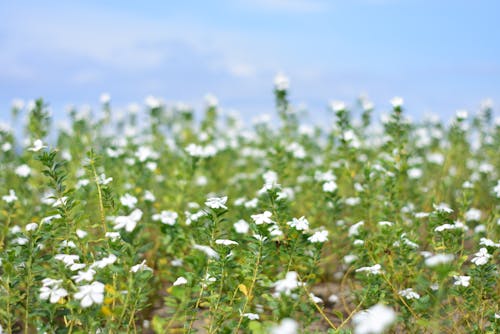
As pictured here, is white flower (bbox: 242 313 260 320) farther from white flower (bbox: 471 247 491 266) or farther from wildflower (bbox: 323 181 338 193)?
wildflower (bbox: 323 181 338 193)

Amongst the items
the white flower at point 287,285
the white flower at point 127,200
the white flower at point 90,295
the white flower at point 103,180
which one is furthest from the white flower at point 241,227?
the white flower at point 90,295

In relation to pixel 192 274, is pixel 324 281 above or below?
below

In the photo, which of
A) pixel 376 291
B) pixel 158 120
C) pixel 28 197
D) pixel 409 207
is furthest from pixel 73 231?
pixel 158 120

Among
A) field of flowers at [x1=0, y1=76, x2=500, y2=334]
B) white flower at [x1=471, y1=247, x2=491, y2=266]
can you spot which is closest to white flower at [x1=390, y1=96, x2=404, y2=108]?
field of flowers at [x1=0, y1=76, x2=500, y2=334]

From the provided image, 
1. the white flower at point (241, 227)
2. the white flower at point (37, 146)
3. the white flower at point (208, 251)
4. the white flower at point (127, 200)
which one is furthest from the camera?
the white flower at point (241, 227)

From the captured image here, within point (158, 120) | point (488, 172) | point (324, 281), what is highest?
point (158, 120)

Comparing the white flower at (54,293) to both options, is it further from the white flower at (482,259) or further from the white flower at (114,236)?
the white flower at (482,259)

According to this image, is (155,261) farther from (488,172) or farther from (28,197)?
(488,172)

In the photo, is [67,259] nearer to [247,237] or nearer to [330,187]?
[247,237]
